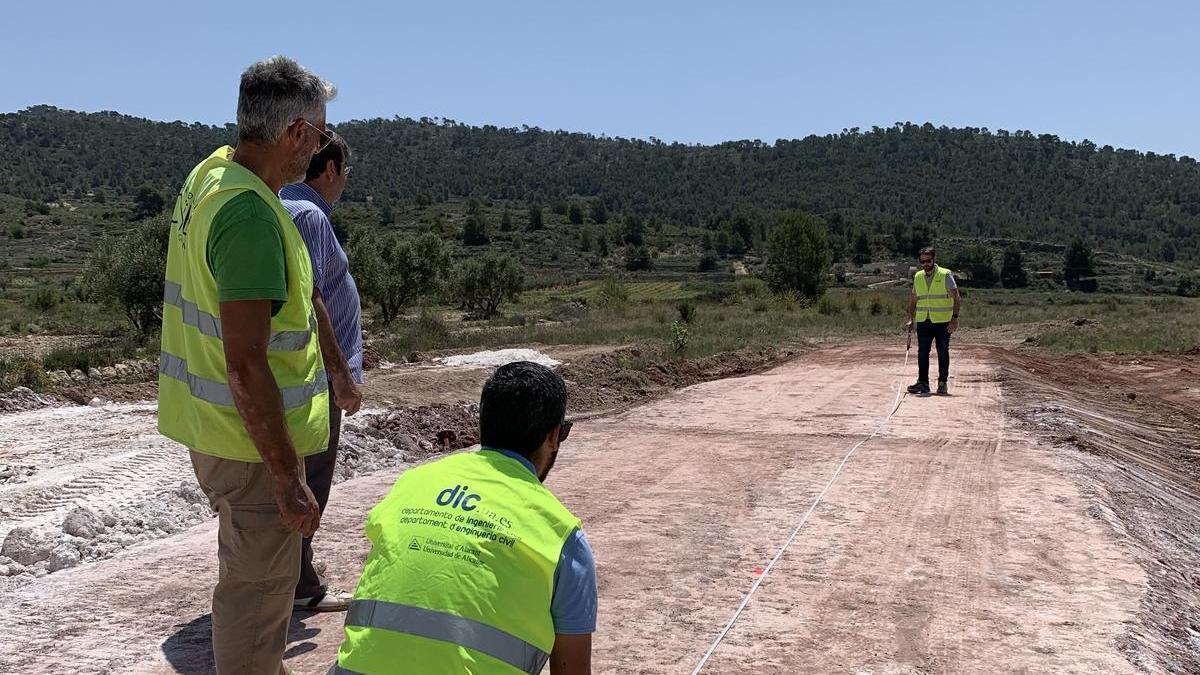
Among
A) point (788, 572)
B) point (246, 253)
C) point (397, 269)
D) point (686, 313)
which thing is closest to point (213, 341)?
point (246, 253)

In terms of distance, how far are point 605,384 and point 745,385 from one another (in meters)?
2.11

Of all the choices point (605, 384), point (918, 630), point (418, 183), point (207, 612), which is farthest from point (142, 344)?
point (418, 183)

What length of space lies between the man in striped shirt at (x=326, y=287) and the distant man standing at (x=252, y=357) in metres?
1.29

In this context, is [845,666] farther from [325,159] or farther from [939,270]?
[939,270]

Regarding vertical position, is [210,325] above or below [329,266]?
below

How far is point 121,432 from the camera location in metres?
9.06

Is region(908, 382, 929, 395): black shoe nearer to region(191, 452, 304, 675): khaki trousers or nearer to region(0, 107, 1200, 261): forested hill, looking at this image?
region(191, 452, 304, 675): khaki trousers

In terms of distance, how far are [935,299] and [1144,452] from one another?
3.69 m

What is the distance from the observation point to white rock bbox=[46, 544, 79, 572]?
567 centimetres

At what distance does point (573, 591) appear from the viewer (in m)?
2.32

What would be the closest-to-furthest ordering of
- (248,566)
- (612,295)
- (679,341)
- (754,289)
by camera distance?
(248,566) → (679,341) → (612,295) → (754,289)

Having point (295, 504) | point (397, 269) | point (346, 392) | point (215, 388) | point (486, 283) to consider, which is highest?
Answer: point (215, 388)

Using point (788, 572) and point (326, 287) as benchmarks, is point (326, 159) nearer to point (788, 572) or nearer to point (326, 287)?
point (326, 287)

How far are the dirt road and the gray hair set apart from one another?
2271mm
